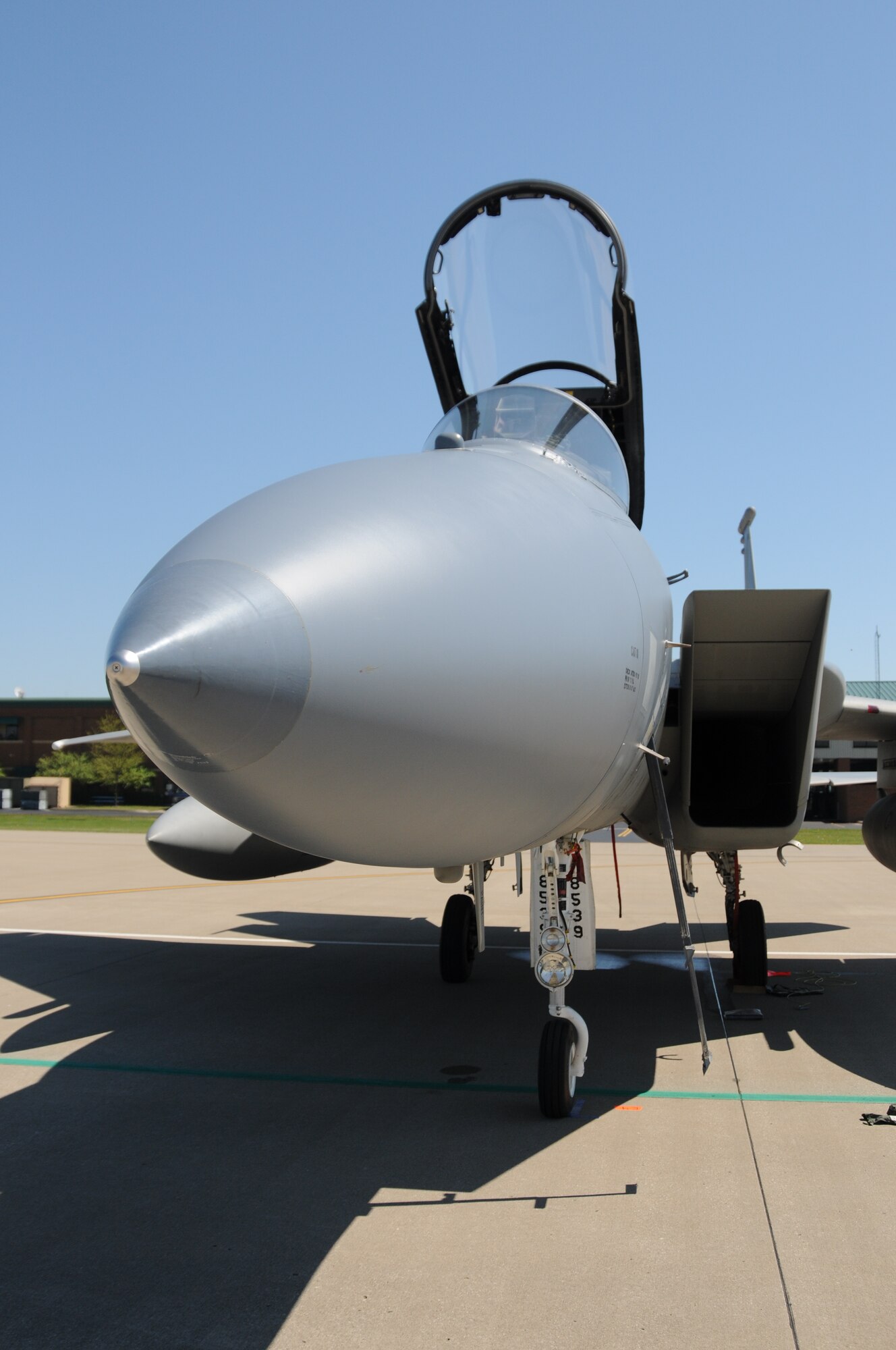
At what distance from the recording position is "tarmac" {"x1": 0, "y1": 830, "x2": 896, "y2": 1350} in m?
2.92

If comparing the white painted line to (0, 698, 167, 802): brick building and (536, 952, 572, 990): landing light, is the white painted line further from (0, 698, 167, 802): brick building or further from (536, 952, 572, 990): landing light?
(0, 698, 167, 802): brick building

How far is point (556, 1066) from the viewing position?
175 inches

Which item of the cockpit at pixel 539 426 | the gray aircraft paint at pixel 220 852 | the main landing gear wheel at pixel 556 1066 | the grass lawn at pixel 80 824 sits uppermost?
the cockpit at pixel 539 426

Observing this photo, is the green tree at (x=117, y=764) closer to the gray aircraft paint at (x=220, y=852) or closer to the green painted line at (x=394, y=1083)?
the gray aircraft paint at (x=220, y=852)

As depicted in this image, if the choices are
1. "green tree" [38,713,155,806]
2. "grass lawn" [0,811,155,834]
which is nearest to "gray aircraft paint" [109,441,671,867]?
"grass lawn" [0,811,155,834]

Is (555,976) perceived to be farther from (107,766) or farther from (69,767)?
(69,767)

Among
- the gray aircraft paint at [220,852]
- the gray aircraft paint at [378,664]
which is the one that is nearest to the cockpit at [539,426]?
the gray aircraft paint at [378,664]

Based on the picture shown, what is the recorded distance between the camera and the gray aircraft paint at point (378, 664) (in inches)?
88.7

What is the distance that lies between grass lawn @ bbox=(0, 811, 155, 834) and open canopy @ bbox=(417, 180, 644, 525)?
2249 cm

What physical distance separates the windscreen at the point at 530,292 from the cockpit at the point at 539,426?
60.1 inches

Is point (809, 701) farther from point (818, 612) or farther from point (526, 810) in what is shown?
point (526, 810)

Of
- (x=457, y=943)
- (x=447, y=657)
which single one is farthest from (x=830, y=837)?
(x=447, y=657)

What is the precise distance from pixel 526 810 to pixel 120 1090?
131 inches

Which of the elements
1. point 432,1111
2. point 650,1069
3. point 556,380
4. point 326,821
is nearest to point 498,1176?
point 432,1111
